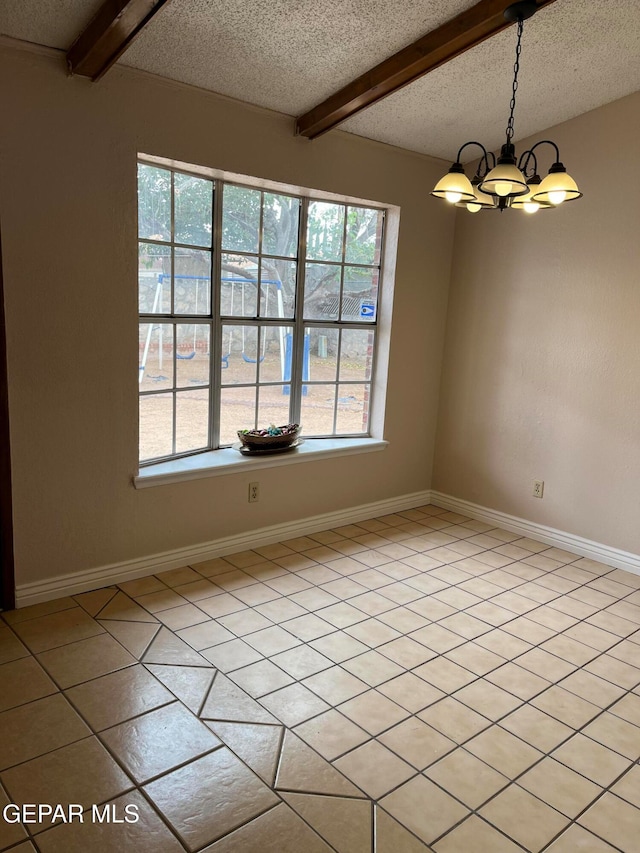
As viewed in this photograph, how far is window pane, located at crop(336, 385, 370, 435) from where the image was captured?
4.30 meters

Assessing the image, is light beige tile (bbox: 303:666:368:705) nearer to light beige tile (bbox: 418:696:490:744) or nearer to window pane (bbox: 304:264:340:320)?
light beige tile (bbox: 418:696:490:744)

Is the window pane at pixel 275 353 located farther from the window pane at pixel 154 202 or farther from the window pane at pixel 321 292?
the window pane at pixel 154 202

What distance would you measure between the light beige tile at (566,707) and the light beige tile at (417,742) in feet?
1.50

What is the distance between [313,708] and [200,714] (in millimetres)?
399

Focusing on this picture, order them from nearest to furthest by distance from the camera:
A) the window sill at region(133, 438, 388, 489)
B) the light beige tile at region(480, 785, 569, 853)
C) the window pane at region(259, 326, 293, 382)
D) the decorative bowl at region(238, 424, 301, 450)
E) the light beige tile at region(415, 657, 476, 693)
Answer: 1. the light beige tile at region(480, 785, 569, 853)
2. the light beige tile at region(415, 657, 476, 693)
3. the window sill at region(133, 438, 388, 489)
4. the decorative bowl at region(238, 424, 301, 450)
5. the window pane at region(259, 326, 293, 382)

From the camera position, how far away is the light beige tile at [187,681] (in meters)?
2.31

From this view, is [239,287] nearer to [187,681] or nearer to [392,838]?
[187,681]

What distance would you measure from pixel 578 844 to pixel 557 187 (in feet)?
6.73

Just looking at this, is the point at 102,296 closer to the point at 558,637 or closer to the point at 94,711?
the point at 94,711

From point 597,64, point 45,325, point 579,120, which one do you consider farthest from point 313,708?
point 579,120

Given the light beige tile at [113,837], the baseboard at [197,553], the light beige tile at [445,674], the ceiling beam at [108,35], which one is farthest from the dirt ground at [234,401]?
the light beige tile at [113,837]

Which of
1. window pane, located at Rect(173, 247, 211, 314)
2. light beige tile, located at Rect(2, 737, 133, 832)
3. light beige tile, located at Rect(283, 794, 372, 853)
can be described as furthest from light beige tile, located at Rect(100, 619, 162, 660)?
window pane, located at Rect(173, 247, 211, 314)

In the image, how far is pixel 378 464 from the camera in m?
4.39

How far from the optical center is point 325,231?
398 cm
